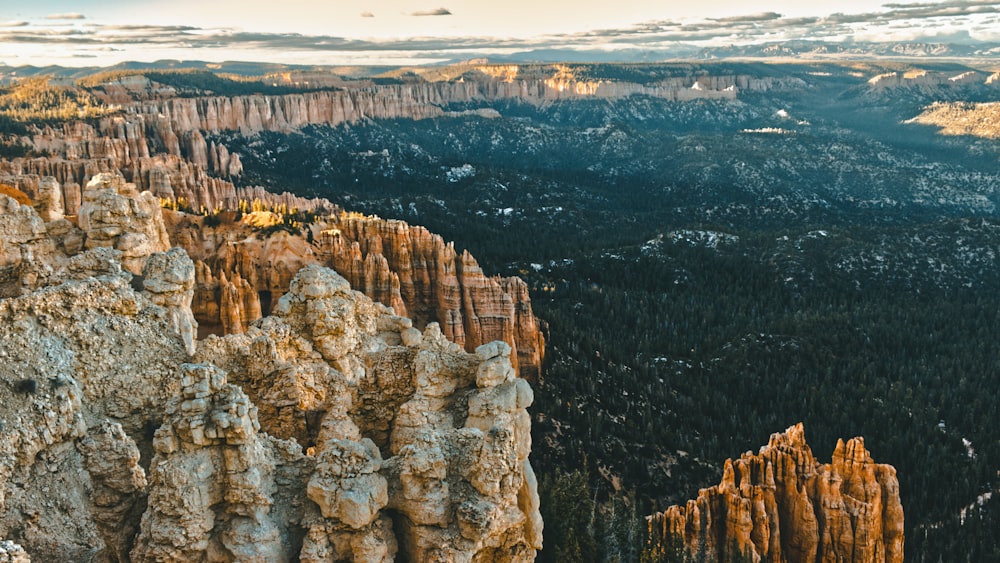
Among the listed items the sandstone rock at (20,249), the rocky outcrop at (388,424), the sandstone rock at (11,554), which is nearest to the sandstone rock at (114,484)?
the sandstone rock at (11,554)

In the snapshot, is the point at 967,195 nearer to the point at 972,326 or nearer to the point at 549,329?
the point at 972,326

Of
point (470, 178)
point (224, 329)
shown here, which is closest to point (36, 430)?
point (224, 329)

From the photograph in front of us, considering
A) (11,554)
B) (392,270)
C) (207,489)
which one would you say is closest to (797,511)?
(392,270)

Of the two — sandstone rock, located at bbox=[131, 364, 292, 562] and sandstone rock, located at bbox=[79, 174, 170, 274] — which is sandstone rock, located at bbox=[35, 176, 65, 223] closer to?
sandstone rock, located at bbox=[79, 174, 170, 274]

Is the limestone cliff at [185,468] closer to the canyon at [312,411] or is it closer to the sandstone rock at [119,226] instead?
the canyon at [312,411]

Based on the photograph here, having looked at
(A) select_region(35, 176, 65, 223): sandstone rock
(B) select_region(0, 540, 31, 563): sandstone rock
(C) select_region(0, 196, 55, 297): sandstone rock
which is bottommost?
(B) select_region(0, 540, 31, 563): sandstone rock

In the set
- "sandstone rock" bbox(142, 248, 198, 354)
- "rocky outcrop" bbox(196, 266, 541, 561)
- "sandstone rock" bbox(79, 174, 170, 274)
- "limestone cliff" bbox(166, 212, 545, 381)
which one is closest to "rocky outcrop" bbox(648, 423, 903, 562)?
"rocky outcrop" bbox(196, 266, 541, 561)

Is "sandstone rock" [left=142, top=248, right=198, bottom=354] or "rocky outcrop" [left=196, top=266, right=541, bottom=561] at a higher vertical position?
"sandstone rock" [left=142, top=248, right=198, bottom=354]

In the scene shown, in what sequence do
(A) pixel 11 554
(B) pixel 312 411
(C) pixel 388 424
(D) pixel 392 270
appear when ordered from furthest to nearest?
(D) pixel 392 270 < (C) pixel 388 424 < (B) pixel 312 411 < (A) pixel 11 554

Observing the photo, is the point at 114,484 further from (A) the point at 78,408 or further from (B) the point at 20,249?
(B) the point at 20,249
